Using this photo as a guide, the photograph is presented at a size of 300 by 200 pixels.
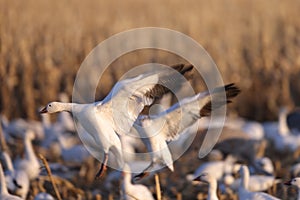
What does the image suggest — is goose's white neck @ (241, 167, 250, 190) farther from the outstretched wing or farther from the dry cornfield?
the dry cornfield

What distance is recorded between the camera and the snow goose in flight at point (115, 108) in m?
5.11

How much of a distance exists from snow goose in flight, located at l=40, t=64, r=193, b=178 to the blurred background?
505 cm

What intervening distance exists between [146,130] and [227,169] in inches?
91.2

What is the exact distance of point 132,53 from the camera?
1187cm

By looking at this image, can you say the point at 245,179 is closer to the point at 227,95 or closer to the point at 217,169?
the point at 217,169

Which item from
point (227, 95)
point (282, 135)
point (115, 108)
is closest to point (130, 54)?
point (282, 135)

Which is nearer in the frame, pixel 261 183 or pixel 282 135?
pixel 261 183

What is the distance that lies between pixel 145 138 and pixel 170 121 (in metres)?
0.26

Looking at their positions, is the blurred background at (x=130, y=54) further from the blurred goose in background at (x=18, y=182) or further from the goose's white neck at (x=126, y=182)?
the goose's white neck at (x=126, y=182)

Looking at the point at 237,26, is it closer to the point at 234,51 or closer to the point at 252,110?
the point at 234,51

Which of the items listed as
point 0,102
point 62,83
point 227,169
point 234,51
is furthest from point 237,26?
point 227,169

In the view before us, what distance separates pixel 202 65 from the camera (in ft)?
38.0

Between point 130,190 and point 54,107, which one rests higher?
point 54,107

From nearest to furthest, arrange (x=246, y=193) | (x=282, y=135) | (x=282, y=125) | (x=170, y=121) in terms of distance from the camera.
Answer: (x=170, y=121) < (x=246, y=193) < (x=282, y=135) < (x=282, y=125)
